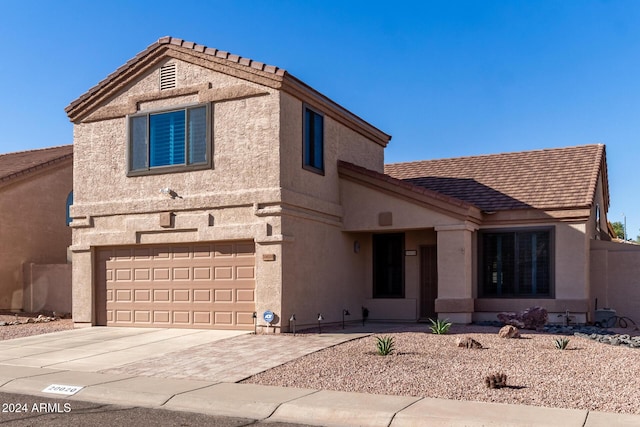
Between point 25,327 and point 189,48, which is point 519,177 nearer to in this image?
point 189,48

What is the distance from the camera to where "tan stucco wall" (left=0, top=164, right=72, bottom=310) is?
83.4 feet

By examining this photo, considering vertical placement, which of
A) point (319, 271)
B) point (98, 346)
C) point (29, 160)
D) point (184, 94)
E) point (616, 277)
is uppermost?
point (184, 94)

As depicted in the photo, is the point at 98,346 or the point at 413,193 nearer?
the point at 98,346

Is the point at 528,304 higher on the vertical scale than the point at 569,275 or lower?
lower

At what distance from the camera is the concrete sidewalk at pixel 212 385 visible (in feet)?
27.5

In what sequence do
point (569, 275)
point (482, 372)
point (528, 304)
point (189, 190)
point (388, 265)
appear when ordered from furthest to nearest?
point (388, 265)
point (528, 304)
point (569, 275)
point (189, 190)
point (482, 372)

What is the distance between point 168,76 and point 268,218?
4.88 meters

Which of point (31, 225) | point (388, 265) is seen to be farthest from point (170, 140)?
point (31, 225)

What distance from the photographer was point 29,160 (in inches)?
1134

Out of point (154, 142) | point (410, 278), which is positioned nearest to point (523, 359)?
point (410, 278)

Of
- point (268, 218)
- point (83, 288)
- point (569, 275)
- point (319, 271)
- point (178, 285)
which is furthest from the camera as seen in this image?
point (83, 288)

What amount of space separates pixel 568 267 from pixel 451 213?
11.6 feet

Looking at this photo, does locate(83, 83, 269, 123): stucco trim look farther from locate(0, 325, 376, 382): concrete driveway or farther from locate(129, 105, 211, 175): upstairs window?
locate(0, 325, 376, 382): concrete driveway

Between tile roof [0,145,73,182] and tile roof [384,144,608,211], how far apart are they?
1288cm
